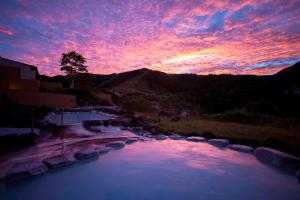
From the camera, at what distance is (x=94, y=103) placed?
50.0 ft

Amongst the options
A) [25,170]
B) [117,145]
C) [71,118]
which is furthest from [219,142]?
[71,118]

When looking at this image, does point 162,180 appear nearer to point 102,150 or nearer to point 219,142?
point 102,150

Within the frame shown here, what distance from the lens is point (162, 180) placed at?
3.04m

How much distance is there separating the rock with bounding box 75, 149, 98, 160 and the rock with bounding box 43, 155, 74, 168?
216 millimetres

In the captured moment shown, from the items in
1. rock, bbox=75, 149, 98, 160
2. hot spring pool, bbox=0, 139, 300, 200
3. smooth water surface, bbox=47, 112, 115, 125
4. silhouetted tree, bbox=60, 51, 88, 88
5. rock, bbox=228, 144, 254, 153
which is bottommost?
hot spring pool, bbox=0, 139, 300, 200

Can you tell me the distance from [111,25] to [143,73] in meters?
33.5

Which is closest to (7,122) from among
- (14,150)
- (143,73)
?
(14,150)

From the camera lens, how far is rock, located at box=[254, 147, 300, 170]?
3.15 metres

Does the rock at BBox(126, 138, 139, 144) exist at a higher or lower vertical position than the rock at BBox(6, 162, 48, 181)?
lower

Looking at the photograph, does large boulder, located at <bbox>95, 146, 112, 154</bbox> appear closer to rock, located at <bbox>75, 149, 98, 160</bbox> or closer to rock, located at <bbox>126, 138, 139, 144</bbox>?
rock, located at <bbox>75, 149, 98, 160</bbox>

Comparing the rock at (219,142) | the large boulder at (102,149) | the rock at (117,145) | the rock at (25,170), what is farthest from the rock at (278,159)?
the rock at (25,170)

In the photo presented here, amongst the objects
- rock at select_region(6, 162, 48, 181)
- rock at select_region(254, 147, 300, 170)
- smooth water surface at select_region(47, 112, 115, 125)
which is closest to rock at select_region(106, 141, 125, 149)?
rock at select_region(6, 162, 48, 181)

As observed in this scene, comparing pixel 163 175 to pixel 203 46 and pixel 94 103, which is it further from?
pixel 94 103

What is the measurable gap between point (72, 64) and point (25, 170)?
19.9m
